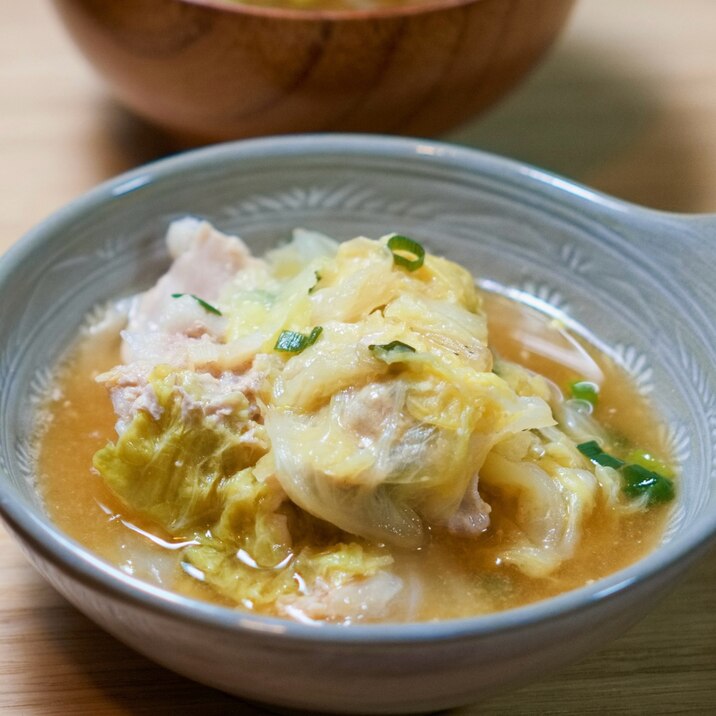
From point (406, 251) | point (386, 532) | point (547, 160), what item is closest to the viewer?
point (386, 532)

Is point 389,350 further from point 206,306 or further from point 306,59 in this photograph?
point 306,59

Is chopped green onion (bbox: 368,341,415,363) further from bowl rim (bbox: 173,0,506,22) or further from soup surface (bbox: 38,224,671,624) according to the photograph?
bowl rim (bbox: 173,0,506,22)

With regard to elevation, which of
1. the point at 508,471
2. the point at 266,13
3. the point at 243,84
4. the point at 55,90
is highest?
the point at 266,13

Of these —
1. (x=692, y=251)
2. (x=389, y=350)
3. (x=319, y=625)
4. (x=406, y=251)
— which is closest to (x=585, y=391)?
(x=692, y=251)

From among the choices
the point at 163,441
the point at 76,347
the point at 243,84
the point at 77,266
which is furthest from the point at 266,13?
the point at 163,441

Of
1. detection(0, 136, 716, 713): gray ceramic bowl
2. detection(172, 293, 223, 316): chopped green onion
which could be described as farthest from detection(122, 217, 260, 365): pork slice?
detection(0, 136, 716, 713): gray ceramic bowl

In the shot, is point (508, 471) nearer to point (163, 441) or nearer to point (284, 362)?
point (284, 362)

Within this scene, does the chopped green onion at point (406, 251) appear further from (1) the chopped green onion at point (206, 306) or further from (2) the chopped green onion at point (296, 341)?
(1) the chopped green onion at point (206, 306)
